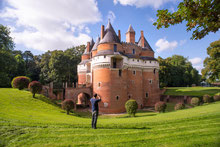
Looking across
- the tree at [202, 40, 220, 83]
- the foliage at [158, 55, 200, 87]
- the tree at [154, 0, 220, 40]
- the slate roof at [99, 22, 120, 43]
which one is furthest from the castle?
the tree at [154, 0, 220, 40]

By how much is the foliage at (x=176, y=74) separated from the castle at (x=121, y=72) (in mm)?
16625

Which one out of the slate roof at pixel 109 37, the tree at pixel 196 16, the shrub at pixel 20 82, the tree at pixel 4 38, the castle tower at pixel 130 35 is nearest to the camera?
the tree at pixel 196 16

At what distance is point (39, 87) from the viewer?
18.2m

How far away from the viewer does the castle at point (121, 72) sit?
24.3m

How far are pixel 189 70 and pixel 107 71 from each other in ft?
146

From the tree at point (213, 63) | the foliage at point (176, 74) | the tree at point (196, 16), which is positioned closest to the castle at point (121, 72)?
the tree at point (213, 63)

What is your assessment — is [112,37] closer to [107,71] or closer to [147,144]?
[107,71]

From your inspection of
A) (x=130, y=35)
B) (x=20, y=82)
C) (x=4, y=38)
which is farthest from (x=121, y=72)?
(x=4, y=38)

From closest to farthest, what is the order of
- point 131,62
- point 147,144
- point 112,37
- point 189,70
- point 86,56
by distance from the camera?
point 147,144 < point 112,37 < point 131,62 < point 86,56 < point 189,70

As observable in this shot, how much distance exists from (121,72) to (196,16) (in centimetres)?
2051

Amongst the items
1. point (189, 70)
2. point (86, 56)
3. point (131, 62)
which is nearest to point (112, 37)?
point (131, 62)

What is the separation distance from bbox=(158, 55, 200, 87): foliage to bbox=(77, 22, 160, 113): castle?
1662cm

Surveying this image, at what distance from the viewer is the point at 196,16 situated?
205 inches

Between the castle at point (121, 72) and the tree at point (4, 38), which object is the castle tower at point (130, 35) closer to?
the castle at point (121, 72)
